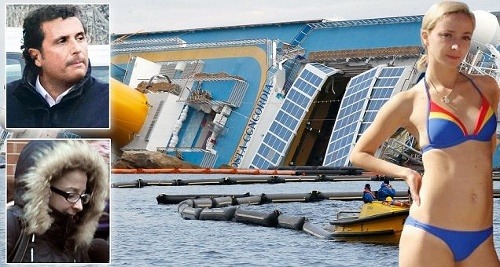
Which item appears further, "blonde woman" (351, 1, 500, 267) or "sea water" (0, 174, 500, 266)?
"sea water" (0, 174, 500, 266)

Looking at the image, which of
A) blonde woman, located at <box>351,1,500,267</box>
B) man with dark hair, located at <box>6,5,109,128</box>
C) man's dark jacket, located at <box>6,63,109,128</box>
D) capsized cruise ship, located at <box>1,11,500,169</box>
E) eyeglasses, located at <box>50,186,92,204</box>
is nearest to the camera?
blonde woman, located at <box>351,1,500,267</box>

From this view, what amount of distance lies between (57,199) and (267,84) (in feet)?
127

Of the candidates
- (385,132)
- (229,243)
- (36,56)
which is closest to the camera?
(385,132)

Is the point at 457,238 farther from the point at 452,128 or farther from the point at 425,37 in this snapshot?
the point at 425,37

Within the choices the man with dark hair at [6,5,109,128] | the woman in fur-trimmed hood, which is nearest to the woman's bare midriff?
the woman in fur-trimmed hood

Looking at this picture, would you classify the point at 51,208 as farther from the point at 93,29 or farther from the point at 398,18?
the point at 398,18

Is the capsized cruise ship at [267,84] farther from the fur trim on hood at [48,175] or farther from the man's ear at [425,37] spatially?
the man's ear at [425,37]

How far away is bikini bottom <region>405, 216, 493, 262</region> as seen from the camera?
2613mm

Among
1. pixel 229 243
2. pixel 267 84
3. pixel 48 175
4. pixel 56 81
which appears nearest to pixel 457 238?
pixel 48 175

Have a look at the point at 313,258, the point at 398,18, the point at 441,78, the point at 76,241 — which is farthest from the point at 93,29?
the point at 398,18

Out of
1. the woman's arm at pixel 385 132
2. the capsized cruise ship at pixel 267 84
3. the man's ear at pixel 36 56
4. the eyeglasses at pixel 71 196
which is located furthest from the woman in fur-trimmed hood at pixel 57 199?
the capsized cruise ship at pixel 267 84

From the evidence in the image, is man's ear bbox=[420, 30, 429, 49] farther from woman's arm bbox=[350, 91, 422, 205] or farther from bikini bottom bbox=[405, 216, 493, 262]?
bikini bottom bbox=[405, 216, 493, 262]

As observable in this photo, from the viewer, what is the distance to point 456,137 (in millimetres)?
2631

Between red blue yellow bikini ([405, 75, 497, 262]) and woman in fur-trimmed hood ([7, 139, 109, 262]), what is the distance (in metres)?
2.05
